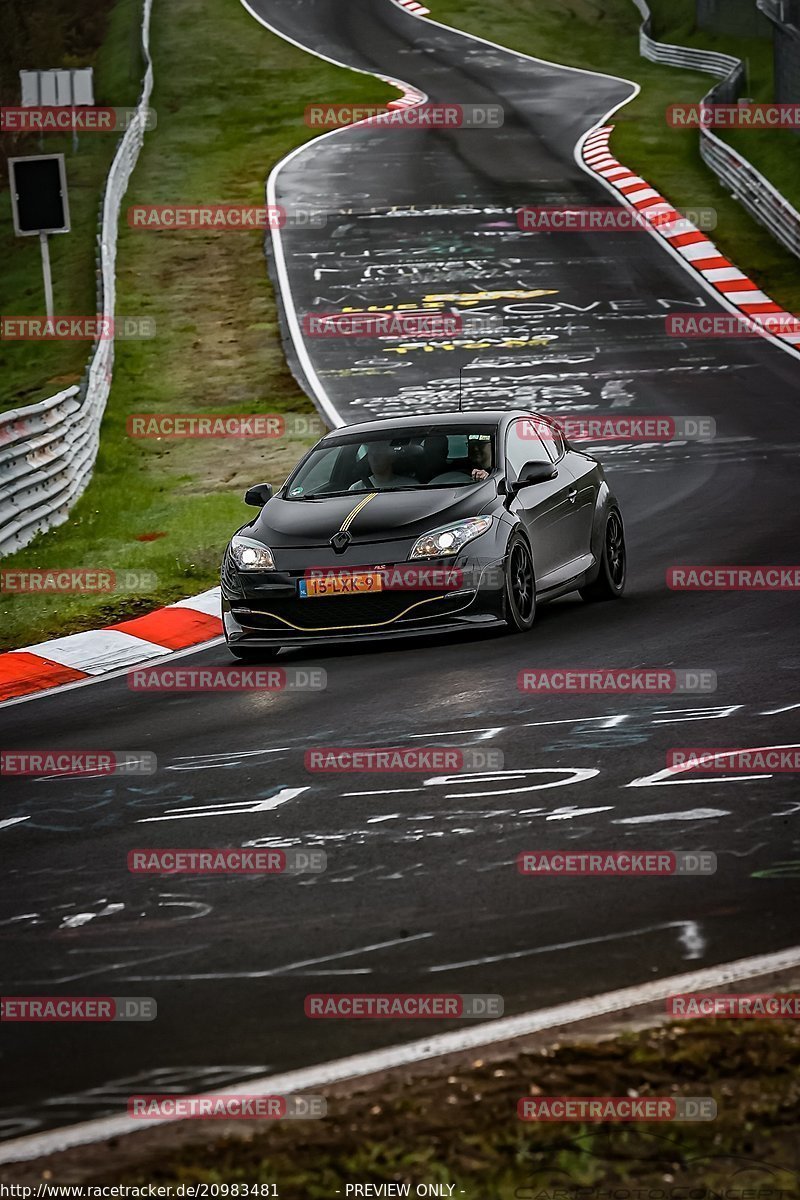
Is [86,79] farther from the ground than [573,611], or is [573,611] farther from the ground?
[86,79]

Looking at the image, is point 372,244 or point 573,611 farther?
point 372,244

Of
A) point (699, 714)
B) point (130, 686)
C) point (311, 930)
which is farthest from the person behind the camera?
point (130, 686)

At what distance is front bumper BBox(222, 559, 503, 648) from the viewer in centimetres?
1154

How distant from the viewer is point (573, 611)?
1310 cm

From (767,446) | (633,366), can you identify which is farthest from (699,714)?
(633,366)

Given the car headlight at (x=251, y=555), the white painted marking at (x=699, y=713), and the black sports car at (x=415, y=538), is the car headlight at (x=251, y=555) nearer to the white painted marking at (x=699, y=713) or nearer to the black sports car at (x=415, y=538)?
A: the black sports car at (x=415, y=538)

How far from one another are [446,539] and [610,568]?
217 cm

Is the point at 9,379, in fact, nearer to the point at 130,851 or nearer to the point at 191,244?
the point at 191,244

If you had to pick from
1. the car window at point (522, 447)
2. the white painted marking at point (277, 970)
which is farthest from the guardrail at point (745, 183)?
the white painted marking at point (277, 970)

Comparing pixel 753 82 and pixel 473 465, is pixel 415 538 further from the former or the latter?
pixel 753 82

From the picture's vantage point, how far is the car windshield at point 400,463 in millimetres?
12469

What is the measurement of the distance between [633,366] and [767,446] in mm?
5359

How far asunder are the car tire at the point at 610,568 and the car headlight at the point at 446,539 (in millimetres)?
1804

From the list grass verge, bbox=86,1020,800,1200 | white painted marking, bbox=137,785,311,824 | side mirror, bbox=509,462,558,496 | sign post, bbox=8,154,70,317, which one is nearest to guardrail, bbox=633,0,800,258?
sign post, bbox=8,154,70,317
